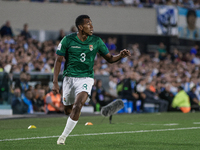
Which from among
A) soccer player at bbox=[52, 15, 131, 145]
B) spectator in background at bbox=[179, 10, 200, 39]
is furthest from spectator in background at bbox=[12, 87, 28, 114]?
spectator in background at bbox=[179, 10, 200, 39]

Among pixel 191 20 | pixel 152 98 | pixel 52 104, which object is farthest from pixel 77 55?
pixel 191 20

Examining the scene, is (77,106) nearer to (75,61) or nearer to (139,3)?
(75,61)

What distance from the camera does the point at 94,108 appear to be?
759 inches

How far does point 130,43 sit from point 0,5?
9.78 m

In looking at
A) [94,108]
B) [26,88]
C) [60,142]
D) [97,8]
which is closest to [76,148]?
[60,142]

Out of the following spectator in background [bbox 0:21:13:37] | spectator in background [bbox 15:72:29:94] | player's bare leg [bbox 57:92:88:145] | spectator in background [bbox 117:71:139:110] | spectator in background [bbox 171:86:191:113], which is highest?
spectator in background [bbox 0:21:13:37]

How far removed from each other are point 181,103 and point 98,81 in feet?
14.7

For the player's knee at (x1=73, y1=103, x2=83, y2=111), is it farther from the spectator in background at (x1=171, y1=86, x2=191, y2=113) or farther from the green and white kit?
the spectator in background at (x1=171, y1=86, x2=191, y2=113)

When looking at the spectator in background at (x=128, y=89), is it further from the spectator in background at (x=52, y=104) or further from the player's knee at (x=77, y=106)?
the player's knee at (x=77, y=106)

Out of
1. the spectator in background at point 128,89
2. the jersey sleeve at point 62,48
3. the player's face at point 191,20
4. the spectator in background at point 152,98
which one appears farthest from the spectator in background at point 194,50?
the jersey sleeve at point 62,48

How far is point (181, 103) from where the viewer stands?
20.9 metres

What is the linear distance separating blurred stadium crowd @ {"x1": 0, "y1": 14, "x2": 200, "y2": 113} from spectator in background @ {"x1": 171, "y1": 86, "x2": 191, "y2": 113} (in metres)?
0.11

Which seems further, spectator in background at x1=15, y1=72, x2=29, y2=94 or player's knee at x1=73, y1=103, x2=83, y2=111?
spectator in background at x1=15, y1=72, x2=29, y2=94

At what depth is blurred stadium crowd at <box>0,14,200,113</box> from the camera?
56.3 feet
